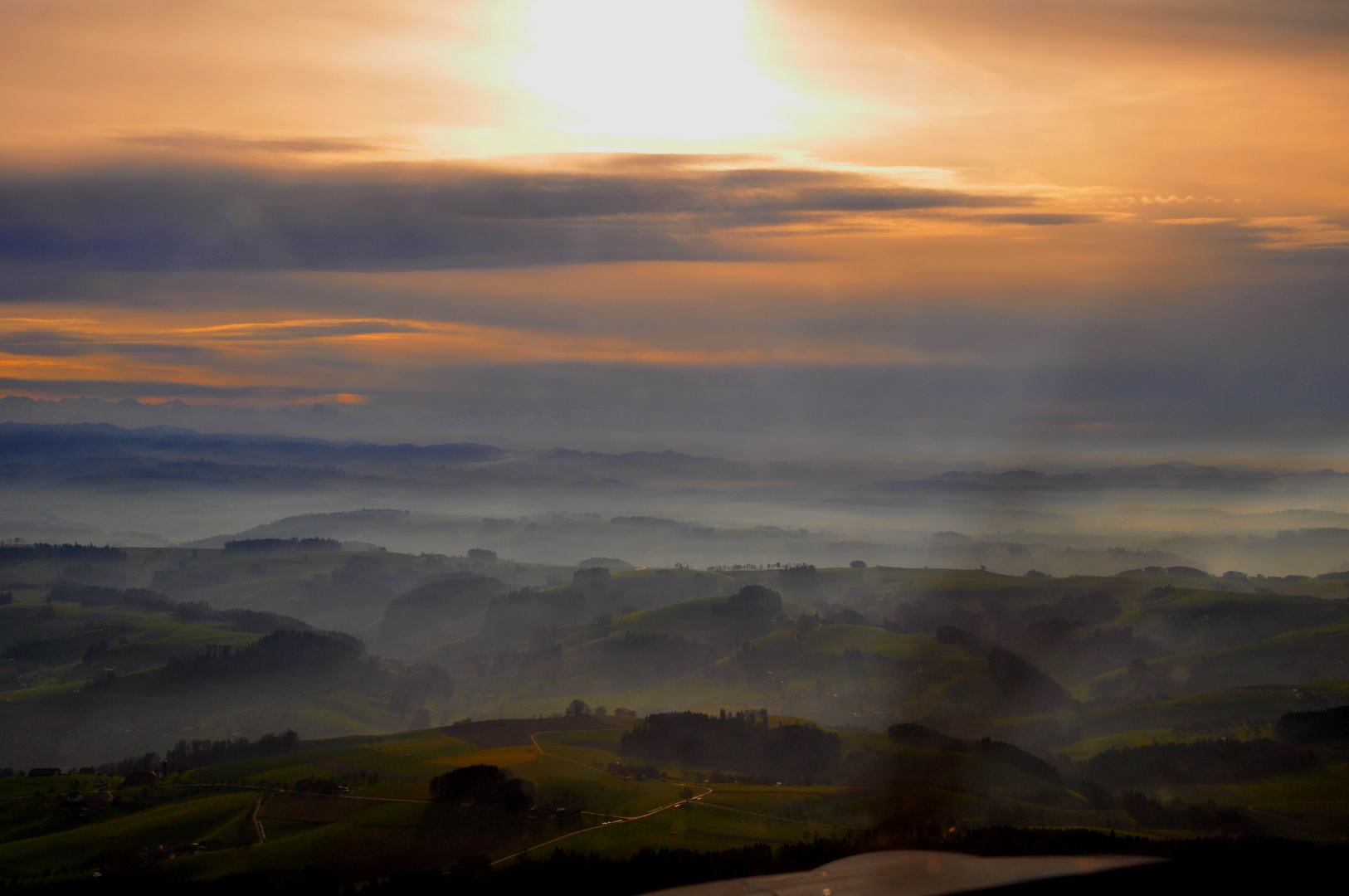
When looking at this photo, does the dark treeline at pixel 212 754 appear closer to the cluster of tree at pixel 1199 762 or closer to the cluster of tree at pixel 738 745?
the cluster of tree at pixel 738 745

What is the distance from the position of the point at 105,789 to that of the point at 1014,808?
346ft

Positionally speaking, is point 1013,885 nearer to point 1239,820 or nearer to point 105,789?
point 1239,820

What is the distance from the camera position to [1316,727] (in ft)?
441

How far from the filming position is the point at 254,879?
7662 cm

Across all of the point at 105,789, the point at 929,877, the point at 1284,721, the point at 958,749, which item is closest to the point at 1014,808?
the point at 958,749

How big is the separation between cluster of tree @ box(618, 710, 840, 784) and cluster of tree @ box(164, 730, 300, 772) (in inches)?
2252

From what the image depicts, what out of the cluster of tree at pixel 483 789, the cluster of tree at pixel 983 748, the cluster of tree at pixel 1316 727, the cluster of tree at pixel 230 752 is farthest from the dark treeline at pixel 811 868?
the cluster of tree at pixel 1316 727

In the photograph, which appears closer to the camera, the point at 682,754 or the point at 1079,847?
the point at 1079,847

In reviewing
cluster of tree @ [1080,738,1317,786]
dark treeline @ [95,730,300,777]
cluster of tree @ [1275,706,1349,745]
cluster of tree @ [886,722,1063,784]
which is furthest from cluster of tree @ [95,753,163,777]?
cluster of tree @ [1275,706,1349,745]

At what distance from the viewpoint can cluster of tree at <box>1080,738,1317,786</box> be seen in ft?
410

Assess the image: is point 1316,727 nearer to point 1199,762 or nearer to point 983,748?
point 1199,762

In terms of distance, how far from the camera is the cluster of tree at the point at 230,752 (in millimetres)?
146625

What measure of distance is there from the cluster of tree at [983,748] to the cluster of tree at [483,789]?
5823 centimetres

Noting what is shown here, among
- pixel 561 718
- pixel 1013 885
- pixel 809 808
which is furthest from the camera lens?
pixel 561 718
